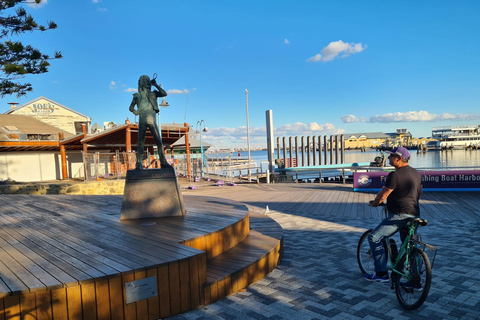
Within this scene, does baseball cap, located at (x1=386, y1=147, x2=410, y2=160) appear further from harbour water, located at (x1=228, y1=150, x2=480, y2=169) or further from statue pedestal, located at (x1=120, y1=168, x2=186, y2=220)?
harbour water, located at (x1=228, y1=150, x2=480, y2=169)

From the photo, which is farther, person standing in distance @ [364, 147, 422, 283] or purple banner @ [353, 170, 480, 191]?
purple banner @ [353, 170, 480, 191]

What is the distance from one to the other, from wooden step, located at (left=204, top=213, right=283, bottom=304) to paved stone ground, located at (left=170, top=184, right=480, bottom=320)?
4.0 inches

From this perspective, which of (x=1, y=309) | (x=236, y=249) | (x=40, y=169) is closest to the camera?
(x=1, y=309)

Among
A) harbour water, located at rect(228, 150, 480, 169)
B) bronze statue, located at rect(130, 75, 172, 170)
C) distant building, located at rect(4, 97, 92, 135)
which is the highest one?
distant building, located at rect(4, 97, 92, 135)

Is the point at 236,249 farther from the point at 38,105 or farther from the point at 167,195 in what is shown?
the point at 38,105

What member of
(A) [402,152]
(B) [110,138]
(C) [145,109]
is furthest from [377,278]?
(B) [110,138]

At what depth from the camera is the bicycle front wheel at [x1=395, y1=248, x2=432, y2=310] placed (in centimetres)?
331

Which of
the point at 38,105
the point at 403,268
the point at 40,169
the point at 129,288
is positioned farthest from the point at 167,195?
the point at 38,105

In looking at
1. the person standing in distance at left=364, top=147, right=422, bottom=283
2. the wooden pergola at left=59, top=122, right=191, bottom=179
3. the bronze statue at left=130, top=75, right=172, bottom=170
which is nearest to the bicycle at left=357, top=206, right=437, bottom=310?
the person standing in distance at left=364, top=147, right=422, bottom=283

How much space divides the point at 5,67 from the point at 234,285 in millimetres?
10073

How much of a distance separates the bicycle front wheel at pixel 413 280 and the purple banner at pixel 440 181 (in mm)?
9890

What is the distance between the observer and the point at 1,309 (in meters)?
2.57

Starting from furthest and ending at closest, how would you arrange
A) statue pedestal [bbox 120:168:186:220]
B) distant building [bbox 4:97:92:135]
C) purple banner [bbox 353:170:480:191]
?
1. distant building [bbox 4:97:92:135]
2. purple banner [bbox 353:170:480:191]
3. statue pedestal [bbox 120:168:186:220]

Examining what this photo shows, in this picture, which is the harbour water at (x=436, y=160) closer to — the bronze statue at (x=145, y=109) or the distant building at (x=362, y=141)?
the bronze statue at (x=145, y=109)
